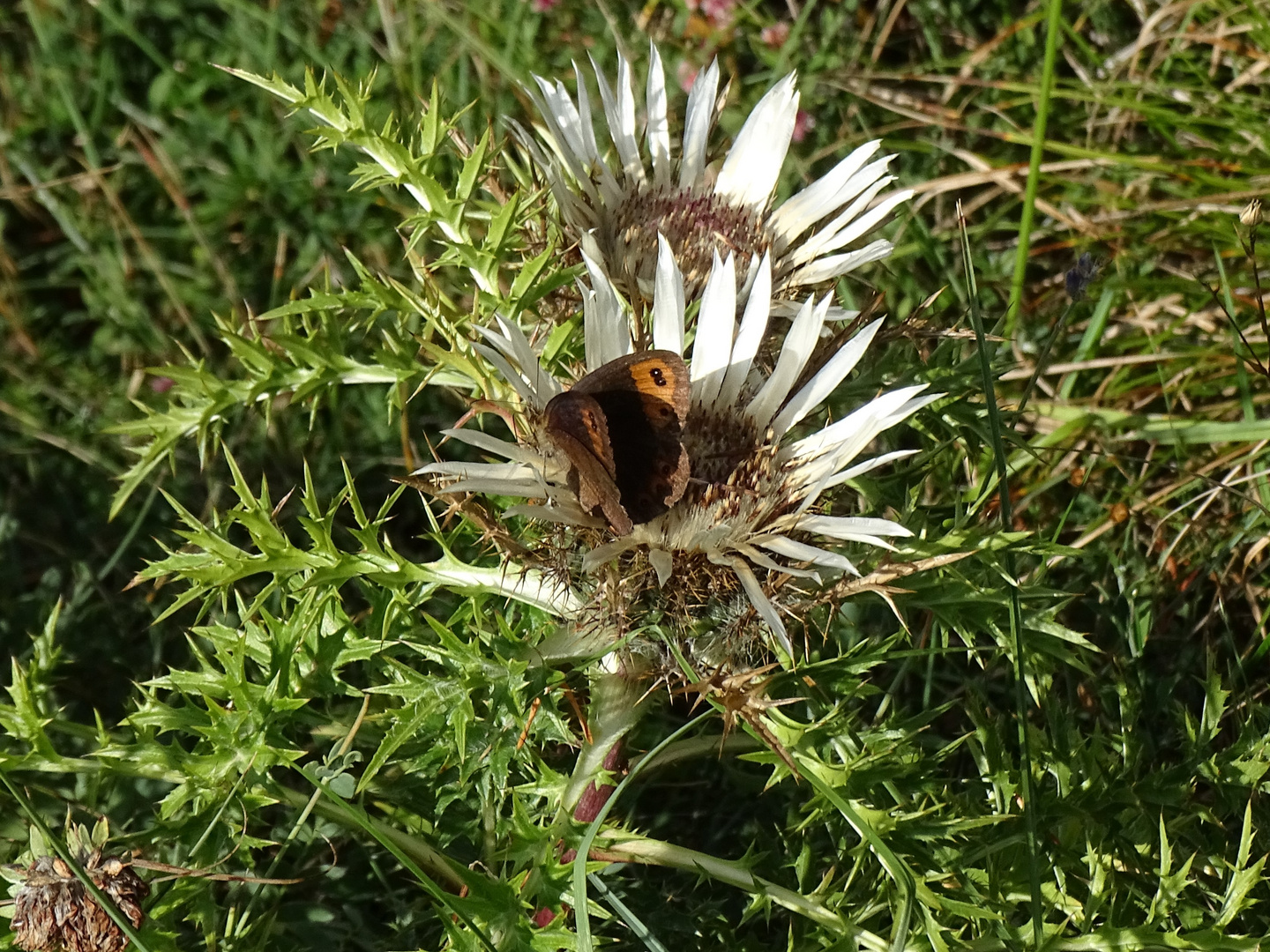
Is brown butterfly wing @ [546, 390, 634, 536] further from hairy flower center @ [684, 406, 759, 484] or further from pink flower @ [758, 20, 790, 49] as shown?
pink flower @ [758, 20, 790, 49]

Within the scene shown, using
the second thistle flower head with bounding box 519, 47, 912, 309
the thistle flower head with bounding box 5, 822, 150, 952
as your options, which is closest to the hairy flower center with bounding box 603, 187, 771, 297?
the second thistle flower head with bounding box 519, 47, 912, 309

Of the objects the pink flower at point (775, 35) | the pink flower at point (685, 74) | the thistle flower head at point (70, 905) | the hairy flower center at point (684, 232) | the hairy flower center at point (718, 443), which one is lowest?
the thistle flower head at point (70, 905)

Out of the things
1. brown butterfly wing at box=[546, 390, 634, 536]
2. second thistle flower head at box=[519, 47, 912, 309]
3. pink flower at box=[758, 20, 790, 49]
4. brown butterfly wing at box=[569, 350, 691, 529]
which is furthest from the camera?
pink flower at box=[758, 20, 790, 49]

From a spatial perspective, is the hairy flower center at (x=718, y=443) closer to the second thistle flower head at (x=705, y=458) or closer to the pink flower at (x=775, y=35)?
the second thistle flower head at (x=705, y=458)

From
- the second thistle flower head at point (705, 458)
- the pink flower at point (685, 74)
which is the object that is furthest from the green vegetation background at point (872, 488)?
the second thistle flower head at point (705, 458)

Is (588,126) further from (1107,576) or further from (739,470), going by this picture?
(1107,576)

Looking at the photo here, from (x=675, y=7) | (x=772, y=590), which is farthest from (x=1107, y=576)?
(x=675, y=7)

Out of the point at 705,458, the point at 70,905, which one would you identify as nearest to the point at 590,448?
the point at 705,458
